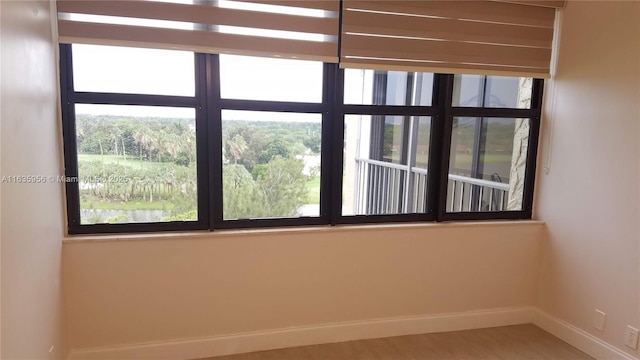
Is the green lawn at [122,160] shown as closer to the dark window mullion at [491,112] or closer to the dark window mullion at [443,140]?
the dark window mullion at [443,140]

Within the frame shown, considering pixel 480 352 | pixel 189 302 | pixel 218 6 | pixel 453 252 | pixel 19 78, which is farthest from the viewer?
pixel 453 252

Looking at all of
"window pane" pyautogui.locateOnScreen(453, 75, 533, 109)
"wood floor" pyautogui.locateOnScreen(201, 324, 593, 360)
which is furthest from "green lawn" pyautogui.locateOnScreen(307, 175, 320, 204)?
"window pane" pyautogui.locateOnScreen(453, 75, 533, 109)

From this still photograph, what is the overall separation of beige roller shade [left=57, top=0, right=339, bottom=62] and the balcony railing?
895 millimetres

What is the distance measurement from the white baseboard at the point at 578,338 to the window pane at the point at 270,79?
7.59 ft

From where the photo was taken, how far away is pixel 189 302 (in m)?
2.42

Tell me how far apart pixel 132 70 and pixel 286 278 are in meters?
1.54

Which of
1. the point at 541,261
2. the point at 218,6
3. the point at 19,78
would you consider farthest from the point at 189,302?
the point at 541,261

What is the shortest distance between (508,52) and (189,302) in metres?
2.66

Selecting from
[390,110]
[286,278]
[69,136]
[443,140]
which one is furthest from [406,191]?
[69,136]

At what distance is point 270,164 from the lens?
2.55 m

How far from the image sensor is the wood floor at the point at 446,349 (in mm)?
2516

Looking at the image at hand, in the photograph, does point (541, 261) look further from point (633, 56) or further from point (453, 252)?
point (633, 56)

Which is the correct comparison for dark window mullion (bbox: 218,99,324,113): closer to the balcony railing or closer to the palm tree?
the palm tree

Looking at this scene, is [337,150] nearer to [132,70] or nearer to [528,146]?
[132,70]
